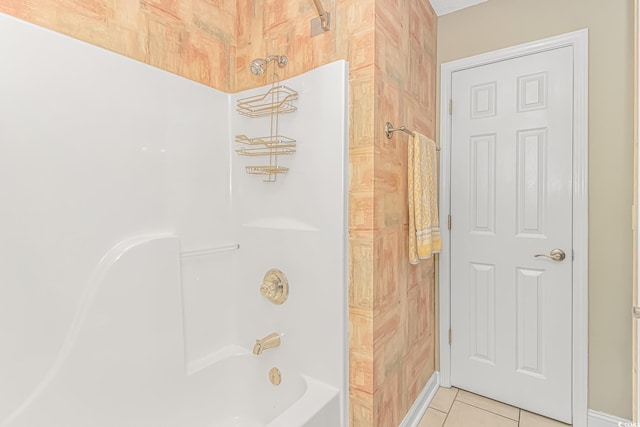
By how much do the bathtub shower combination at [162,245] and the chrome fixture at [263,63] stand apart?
15 millimetres

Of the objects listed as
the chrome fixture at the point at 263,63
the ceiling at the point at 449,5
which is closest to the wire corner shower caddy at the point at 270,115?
the chrome fixture at the point at 263,63

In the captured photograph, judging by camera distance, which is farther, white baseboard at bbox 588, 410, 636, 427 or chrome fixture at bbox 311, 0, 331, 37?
white baseboard at bbox 588, 410, 636, 427

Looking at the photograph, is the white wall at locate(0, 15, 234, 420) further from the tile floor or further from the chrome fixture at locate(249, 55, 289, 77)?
the tile floor

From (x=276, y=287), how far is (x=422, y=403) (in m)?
1.25

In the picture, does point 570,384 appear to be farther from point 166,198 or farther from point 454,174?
point 166,198

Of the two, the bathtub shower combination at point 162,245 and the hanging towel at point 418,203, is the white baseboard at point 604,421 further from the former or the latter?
the bathtub shower combination at point 162,245

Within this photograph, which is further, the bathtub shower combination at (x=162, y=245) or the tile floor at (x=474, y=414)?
the tile floor at (x=474, y=414)

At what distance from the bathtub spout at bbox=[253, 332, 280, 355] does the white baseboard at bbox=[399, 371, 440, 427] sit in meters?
0.84

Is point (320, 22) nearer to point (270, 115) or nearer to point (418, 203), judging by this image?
point (270, 115)

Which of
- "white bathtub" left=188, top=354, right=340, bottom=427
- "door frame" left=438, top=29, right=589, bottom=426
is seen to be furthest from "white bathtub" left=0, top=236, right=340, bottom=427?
Answer: "door frame" left=438, top=29, right=589, bottom=426

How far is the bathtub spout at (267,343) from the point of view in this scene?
158cm

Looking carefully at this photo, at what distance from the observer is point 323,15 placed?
4.98 feet

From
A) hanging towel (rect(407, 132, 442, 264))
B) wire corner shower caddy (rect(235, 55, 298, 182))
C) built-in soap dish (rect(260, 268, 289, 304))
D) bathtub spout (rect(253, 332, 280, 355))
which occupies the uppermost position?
wire corner shower caddy (rect(235, 55, 298, 182))

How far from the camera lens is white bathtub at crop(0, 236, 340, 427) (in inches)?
46.6
